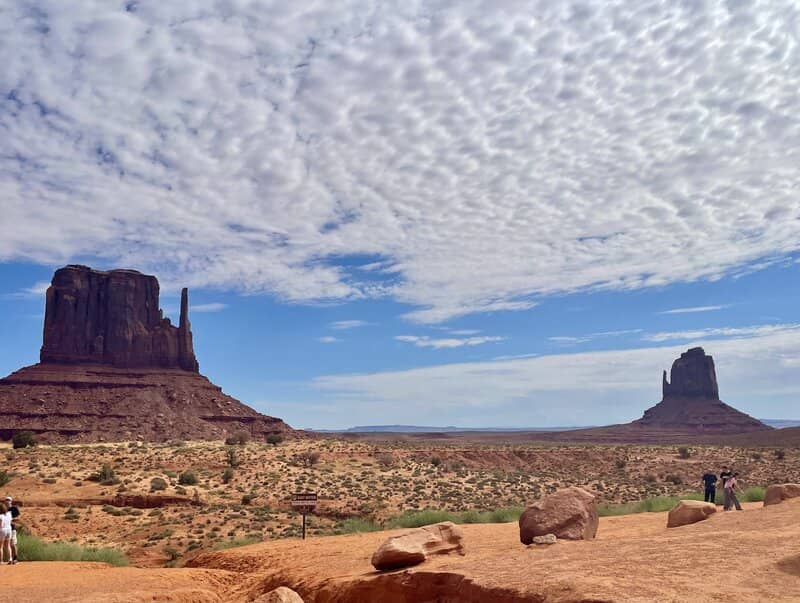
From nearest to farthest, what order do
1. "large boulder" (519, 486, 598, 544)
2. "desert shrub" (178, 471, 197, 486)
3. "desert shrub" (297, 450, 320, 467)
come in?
"large boulder" (519, 486, 598, 544)
"desert shrub" (178, 471, 197, 486)
"desert shrub" (297, 450, 320, 467)

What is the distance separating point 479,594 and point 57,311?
9952 cm

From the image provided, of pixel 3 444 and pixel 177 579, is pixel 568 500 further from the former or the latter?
pixel 3 444

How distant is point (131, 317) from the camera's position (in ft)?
330

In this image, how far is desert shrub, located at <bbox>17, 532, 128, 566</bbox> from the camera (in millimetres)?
20688

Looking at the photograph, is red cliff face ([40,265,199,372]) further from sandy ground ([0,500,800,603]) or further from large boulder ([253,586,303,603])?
large boulder ([253,586,303,603])

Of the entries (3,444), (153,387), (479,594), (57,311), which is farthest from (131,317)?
(479,594)

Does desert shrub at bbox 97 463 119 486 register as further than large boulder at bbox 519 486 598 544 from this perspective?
Yes

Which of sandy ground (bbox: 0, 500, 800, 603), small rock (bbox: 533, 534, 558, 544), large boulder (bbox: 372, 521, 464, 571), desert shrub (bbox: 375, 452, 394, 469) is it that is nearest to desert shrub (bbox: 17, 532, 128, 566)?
sandy ground (bbox: 0, 500, 800, 603)

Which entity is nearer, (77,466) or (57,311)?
(77,466)

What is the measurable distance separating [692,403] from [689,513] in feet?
482

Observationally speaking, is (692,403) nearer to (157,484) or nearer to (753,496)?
(753,496)

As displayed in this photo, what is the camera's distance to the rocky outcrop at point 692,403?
137 meters

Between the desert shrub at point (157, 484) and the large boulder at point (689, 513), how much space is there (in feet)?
91.8

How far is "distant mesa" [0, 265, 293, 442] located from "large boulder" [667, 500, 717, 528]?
6694 cm
